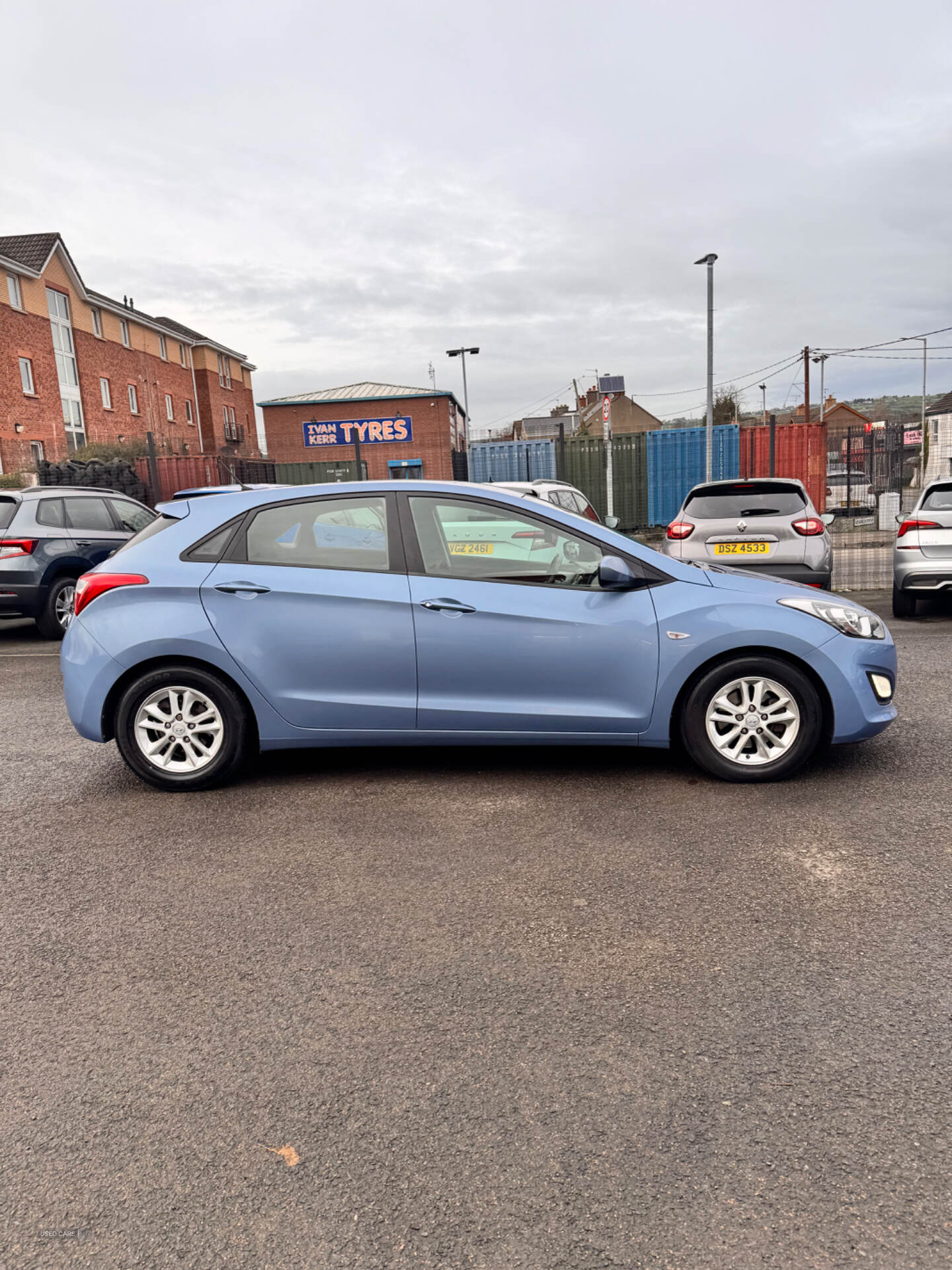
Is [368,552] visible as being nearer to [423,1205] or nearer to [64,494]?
[423,1205]

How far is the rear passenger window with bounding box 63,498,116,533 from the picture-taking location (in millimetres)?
10406

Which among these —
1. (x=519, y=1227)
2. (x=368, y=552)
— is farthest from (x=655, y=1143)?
(x=368, y=552)

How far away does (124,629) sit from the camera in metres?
4.62

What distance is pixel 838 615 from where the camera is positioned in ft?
15.1

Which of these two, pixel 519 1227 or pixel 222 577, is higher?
pixel 222 577

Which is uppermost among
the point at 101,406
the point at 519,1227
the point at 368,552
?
the point at 101,406

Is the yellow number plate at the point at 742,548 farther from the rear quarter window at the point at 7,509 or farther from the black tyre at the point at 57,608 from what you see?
the rear quarter window at the point at 7,509

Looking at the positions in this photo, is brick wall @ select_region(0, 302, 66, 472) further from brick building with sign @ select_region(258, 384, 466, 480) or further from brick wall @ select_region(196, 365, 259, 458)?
brick wall @ select_region(196, 365, 259, 458)

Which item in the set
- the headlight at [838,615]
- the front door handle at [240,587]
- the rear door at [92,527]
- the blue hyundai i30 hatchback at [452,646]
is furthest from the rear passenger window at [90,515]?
the headlight at [838,615]

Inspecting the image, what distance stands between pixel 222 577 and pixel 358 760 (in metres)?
1.35

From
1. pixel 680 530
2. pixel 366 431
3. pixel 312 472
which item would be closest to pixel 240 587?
pixel 680 530

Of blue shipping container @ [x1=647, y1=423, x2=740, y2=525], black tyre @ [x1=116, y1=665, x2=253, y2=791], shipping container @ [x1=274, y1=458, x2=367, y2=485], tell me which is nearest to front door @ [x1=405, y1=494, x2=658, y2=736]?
black tyre @ [x1=116, y1=665, x2=253, y2=791]

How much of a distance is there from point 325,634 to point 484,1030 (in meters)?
2.41

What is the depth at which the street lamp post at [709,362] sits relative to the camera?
1928 centimetres
